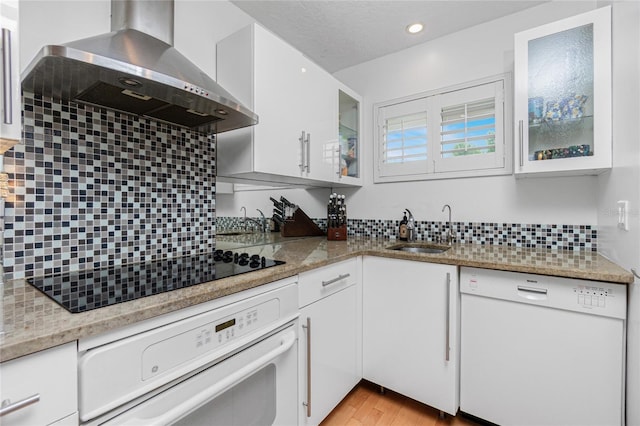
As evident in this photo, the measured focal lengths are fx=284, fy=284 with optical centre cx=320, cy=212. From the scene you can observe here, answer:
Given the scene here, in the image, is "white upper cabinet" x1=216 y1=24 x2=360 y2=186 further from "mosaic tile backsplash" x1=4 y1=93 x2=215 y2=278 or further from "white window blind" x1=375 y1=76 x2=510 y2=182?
"white window blind" x1=375 y1=76 x2=510 y2=182

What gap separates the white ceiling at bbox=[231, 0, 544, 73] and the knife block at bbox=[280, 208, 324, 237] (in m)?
1.33

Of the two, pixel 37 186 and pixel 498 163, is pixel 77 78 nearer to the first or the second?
pixel 37 186

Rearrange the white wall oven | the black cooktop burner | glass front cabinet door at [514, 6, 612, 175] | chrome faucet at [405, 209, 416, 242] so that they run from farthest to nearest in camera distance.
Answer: chrome faucet at [405, 209, 416, 242], glass front cabinet door at [514, 6, 612, 175], the black cooktop burner, the white wall oven

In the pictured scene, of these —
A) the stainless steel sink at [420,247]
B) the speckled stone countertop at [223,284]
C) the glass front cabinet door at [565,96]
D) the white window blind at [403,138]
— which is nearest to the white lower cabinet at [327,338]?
the speckled stone countertop at [223,284]

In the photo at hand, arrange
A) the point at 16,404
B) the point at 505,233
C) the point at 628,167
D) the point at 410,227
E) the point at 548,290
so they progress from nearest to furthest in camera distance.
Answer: the point at 16,404
the point at 628,167
the point at 548,290
the point at 505,233
the point at 410,227

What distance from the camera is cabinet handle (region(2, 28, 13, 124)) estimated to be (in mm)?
685

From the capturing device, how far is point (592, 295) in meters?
1.18

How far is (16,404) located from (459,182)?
2.27 meters

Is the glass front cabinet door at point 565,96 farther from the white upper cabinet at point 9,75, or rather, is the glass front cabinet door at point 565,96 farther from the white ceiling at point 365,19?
the white upper cabinet at point 9,75

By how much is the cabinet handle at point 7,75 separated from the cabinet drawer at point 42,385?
567mm

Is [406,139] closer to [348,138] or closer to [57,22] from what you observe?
[348,138]

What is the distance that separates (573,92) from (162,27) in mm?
2017

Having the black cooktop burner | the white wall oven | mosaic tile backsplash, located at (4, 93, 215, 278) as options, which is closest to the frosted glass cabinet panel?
mosaic tile backsplash, located at (4, 93, 215, 278)

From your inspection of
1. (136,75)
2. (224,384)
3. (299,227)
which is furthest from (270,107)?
(224,384)
